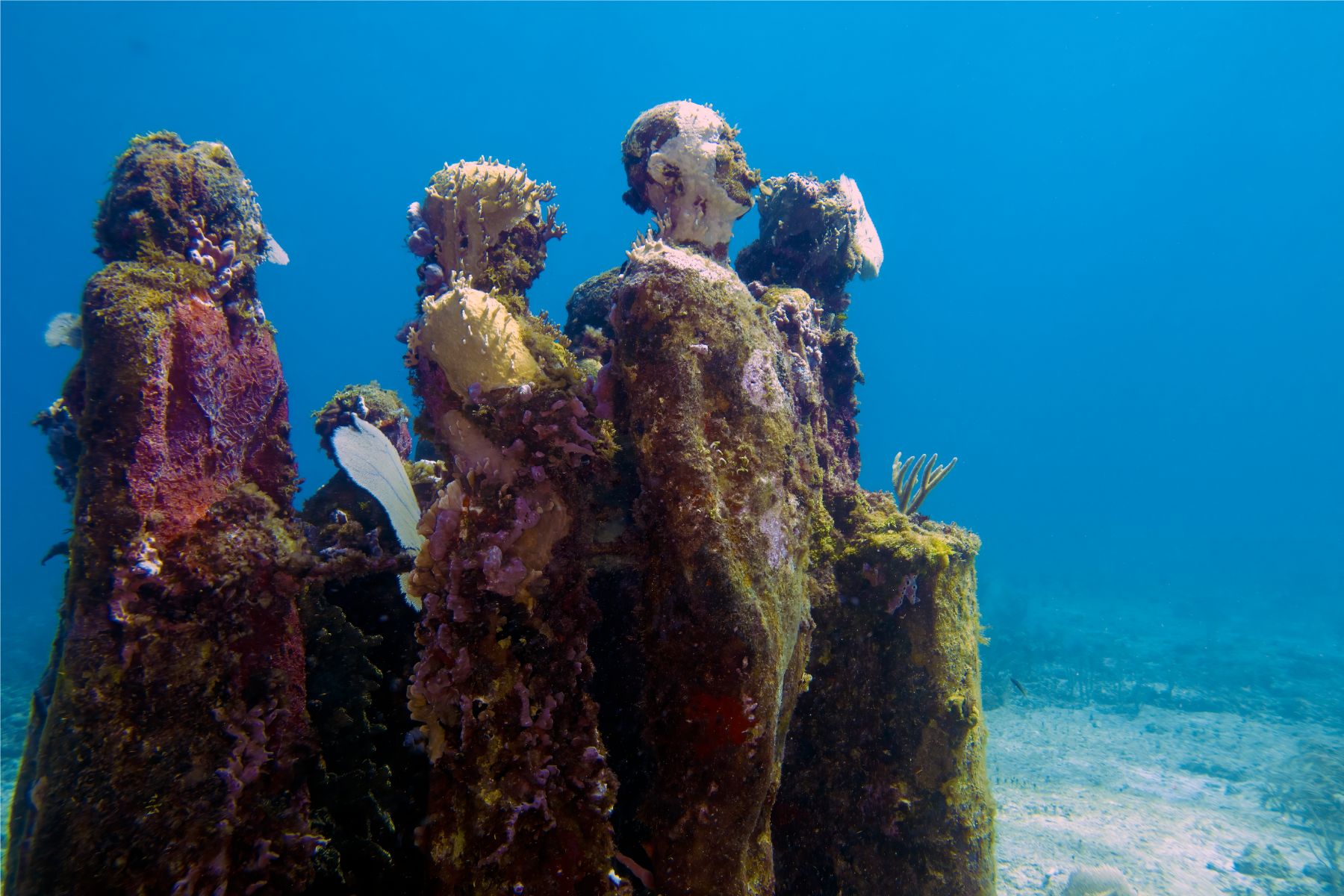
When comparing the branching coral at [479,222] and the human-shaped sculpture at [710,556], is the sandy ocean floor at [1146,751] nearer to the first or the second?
the human-shaped sculpture at [710,556]

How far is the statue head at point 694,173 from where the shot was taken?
6102 mm

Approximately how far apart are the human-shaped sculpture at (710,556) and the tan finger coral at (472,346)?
0.60 meters

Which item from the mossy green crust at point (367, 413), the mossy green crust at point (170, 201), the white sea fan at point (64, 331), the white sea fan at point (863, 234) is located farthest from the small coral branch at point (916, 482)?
the white sea fan at point (64, 331)

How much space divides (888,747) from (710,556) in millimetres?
3099

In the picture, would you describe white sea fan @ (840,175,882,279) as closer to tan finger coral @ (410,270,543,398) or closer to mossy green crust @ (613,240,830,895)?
mossy green crust @ (613,240,830,895)

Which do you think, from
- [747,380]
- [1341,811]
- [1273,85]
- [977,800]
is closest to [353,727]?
[747,380]

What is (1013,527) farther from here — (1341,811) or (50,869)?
(50,869)

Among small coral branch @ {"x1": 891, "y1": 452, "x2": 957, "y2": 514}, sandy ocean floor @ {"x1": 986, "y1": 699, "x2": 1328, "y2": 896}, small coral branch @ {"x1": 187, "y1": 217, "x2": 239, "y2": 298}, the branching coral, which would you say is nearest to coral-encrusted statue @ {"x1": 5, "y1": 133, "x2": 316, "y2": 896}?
small coral branch @ {"x1": 187, "y1": 217, "x2": 239, "y2": 298}

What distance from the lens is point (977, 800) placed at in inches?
200

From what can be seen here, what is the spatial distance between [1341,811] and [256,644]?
19.1 m

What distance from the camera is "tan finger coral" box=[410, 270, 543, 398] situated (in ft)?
11.1

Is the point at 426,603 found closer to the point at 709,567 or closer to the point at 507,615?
the point at 507,615

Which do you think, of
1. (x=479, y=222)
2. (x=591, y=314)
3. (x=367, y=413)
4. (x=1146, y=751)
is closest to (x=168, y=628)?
(x=479, y=222)

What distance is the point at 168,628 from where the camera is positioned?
2777 mm
